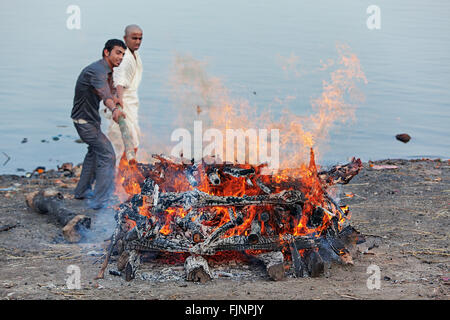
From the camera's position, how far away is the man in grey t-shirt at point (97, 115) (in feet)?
26.5

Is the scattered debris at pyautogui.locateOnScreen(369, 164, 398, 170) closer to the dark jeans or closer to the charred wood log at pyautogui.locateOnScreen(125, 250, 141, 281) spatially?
the dark jeans

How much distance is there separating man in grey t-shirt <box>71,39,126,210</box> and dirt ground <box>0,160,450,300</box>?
39cm

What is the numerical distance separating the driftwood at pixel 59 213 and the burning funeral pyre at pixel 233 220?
114 centimetres

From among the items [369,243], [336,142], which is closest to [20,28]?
[336,142]

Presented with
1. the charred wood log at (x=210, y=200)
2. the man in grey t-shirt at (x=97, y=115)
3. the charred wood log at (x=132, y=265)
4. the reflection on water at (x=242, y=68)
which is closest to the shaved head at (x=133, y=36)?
the man in grey t-shirt at (x=97, y=115)

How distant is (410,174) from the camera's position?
8.97 m

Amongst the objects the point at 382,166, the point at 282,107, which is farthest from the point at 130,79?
the point at 282,107

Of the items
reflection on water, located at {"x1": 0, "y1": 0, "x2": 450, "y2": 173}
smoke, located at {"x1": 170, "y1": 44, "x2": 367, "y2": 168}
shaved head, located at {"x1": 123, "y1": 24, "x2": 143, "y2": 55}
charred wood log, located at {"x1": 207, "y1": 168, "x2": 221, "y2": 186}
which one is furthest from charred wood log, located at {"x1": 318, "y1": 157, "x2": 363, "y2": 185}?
reflection on water, located at {"x1": 0, "y1": 0, "x2": 450, "y2": 173}

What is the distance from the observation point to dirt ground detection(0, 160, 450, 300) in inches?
191

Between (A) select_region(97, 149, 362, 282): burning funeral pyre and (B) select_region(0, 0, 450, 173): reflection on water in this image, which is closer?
(A) select_region(97, 149, 362, 282): burning funeral pyre

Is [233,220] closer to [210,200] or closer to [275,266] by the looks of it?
[210,200]

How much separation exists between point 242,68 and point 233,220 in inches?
523

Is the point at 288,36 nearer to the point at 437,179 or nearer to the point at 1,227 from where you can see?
the point at 437,179

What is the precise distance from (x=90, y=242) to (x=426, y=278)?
3.63 meters
